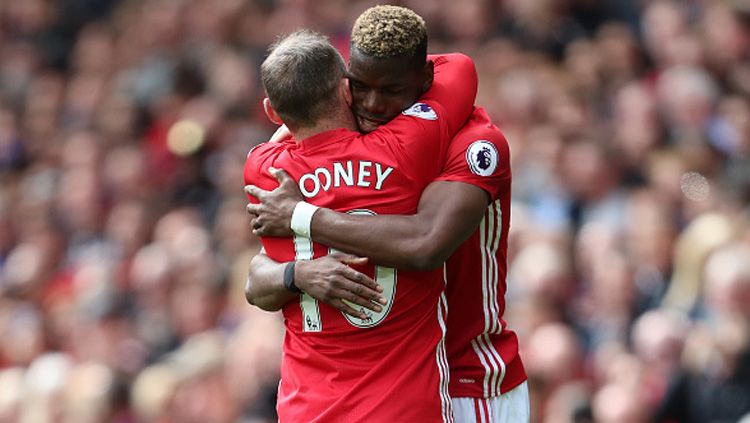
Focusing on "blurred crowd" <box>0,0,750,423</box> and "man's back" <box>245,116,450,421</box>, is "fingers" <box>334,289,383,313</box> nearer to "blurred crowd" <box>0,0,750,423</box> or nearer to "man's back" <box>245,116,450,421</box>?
"man's back" <box>245,116,450,421</box>

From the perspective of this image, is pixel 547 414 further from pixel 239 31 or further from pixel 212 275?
pixel 239 31

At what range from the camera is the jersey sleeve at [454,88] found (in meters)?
4.41

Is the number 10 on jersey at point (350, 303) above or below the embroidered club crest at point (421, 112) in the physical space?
below

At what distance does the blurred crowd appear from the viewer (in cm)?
719

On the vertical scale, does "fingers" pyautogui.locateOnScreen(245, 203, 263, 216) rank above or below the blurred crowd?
above

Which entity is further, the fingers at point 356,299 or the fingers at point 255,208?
the fingers at point 255,208

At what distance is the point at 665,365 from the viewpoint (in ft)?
22.6

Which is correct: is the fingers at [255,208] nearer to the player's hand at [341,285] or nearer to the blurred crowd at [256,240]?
the player's hand at [341,285]

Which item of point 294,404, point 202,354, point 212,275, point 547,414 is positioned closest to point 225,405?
point 202,354

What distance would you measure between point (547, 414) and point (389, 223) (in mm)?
3156

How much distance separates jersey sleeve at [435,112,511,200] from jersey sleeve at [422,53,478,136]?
0.05 metres

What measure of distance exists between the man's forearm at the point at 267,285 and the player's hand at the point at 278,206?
121 millimetres

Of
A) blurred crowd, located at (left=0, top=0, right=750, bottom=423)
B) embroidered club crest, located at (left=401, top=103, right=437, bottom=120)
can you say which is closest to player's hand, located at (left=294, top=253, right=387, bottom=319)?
embroidered club crest, located at (left=401, top=103, right=437, bottom=120)

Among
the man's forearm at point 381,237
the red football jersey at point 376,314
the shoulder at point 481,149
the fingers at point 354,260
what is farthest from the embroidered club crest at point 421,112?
the fingers at point 354,260
